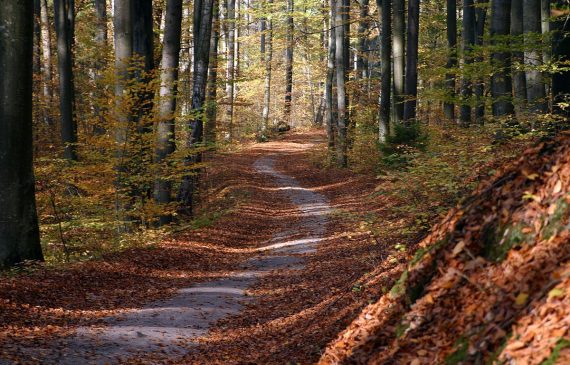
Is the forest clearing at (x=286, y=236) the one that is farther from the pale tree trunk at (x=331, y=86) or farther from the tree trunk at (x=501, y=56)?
the pale tree trunk at (x=331, y=86)

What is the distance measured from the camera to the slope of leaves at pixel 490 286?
3.70 meters

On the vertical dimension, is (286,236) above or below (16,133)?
below

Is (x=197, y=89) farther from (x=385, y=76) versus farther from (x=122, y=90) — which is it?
(x=385, y=76)

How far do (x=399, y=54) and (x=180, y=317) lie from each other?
1556 centimetres

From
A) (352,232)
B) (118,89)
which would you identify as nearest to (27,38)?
(118,89)

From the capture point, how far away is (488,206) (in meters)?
5.41

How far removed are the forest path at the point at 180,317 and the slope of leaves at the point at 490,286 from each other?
2.52 meters

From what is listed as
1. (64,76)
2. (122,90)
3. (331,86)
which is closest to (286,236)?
(122,90)

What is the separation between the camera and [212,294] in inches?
393

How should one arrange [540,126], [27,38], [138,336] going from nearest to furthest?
[138,336] → [27,38] → [540,126]

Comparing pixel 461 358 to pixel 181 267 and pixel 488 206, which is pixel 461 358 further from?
pixel 181 267

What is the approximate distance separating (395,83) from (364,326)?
16938 millimetres

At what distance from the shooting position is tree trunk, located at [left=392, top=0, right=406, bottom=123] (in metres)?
21.0

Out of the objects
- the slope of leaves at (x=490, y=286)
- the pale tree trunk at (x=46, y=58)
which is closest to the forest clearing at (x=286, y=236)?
the slope of leaves at (x=490, y=286)
